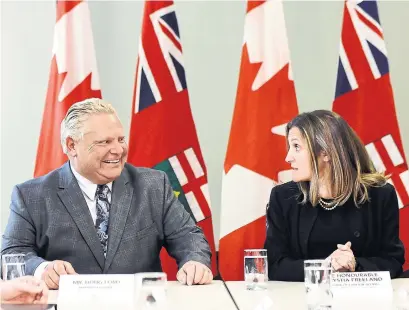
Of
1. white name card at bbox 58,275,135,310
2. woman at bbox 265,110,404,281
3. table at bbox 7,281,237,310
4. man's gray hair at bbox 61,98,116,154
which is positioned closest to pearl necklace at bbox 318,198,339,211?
woman at bbox 265,110,404,281

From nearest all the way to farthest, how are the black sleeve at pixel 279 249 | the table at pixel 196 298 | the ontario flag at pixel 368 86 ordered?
1. the table at pixel 196 298
2. the black sleeve at pixel 279 249
3. the ontario flag at pixel 368 86

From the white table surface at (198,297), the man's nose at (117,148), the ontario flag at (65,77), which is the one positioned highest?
the ontario flag at (65,77)

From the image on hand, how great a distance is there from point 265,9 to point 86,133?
1497mm

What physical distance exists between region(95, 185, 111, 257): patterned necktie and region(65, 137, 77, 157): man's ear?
0.64 ft

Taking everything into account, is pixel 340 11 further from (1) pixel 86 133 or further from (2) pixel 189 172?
(1) pixel 86 133

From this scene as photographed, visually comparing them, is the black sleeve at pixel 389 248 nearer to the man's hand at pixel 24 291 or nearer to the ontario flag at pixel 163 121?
the ontario flag at pixel 163 121

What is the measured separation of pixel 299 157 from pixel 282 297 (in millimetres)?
943

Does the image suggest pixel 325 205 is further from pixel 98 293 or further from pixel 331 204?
pixel 98 293

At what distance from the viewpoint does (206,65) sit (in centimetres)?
465

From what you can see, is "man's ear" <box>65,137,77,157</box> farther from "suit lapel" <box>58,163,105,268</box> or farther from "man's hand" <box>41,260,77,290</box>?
"man's hand" <box>41,260,77,290</box>

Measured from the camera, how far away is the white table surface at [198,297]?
2.13 m

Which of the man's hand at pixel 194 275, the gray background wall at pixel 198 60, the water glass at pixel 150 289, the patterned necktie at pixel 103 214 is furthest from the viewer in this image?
the gray background wall at pixel 198 60

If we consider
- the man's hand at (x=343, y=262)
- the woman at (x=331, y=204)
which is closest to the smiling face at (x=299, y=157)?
the woman at (x=331, y=204)

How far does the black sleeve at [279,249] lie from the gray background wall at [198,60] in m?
1.43
